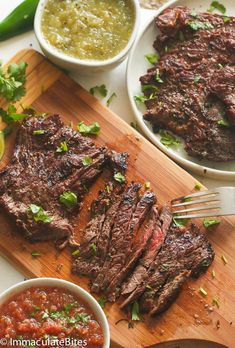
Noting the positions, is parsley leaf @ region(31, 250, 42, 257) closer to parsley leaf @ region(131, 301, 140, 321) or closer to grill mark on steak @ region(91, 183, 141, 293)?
grill mark on steak @ region(91, 183, 141, 293)

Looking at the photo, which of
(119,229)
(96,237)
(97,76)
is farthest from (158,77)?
(96,237)

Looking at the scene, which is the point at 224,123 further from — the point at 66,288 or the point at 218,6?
the point at 66,288

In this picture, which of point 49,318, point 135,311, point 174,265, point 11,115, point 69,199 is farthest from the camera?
point 11,115

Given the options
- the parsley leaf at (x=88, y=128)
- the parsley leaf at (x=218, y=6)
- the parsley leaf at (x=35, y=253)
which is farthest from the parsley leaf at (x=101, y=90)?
the parsley leaf at (x=35, y=253)

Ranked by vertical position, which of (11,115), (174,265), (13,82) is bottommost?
(174,265)

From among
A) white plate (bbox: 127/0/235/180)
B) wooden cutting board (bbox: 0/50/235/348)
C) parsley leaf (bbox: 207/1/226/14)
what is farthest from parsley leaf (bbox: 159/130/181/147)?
parsley leaf (bbox: 207/1/226/14)

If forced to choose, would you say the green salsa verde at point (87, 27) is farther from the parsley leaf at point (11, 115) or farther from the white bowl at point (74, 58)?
the parsley leaf at point (11, 115)
